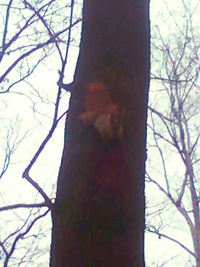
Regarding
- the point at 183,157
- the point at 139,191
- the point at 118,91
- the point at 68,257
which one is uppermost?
the point at 183,157

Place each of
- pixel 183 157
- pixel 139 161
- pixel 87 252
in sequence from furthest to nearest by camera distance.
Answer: pixel 183 157 → pixel 139 161 → pixel 87 252

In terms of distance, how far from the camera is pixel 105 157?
77 centimetres

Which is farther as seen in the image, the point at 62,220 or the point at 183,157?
the point at 183,157

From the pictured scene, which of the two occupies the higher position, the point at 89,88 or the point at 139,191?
the point at 89,88

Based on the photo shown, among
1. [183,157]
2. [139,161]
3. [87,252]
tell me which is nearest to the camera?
[87,252]

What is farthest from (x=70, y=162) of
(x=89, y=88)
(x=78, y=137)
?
(x=89, y=88)

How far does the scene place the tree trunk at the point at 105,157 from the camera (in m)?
0.72

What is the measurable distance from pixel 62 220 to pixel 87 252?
3.6 inches

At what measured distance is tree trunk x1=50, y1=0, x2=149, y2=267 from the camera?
2.37 ft

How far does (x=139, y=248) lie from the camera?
0.76 m

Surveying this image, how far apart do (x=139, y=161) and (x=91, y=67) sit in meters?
0.23

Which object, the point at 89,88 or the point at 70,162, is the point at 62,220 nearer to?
the point at 70,162

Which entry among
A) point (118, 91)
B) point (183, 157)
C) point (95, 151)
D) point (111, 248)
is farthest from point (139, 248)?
point (183, 157)

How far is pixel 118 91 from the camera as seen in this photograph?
2.78 feet
